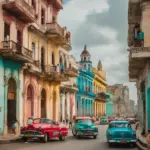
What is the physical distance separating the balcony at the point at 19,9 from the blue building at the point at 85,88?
31.4 meters

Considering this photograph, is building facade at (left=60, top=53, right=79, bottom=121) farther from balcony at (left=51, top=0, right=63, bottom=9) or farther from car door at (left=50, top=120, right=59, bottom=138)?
car door at (left=50, top=120, right=59, bottom=138)

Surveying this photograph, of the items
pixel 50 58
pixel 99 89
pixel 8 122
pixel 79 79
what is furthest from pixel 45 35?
pixel 99 89

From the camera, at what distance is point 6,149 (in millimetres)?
16438

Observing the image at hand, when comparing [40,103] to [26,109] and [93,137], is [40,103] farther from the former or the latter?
[93,137]

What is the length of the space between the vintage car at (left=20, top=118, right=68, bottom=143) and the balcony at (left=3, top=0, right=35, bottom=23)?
7674 millimetres

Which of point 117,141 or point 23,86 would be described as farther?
point 23,86

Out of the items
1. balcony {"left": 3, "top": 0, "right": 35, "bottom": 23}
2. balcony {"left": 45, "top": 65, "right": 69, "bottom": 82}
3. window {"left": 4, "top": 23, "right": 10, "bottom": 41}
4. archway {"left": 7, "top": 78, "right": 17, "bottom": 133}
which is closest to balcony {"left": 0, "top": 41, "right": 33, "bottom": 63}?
window {"left": 4, "top": 23, "right": 10, "bottom": 41}

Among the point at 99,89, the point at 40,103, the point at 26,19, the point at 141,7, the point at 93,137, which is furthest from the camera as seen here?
the point at 99,89

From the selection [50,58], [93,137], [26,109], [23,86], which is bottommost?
[93,137]

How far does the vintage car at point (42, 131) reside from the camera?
794 inches

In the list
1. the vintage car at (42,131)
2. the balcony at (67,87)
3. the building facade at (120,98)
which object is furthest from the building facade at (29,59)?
the building facade at (120,98)

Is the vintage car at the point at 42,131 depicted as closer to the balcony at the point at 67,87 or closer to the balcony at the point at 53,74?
the balcony at the point at 53,74

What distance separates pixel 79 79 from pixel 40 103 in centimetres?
2749

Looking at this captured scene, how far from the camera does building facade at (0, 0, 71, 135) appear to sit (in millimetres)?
23953
